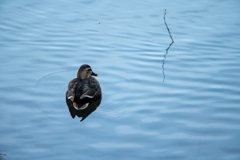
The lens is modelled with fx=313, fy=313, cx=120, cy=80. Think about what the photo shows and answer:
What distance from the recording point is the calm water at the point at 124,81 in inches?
207

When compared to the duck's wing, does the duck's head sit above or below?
above

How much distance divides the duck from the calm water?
0.60ft

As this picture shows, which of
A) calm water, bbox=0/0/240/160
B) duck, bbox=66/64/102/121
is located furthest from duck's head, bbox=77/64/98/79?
calm water, bbox=0/0/240/160

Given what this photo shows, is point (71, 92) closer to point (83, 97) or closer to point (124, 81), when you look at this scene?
point (83, 97)

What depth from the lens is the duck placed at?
6.57 meters

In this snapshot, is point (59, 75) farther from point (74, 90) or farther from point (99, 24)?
point (99, 24)

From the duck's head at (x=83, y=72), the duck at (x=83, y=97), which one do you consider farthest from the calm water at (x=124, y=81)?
the duck's head at (x=83, y=72)

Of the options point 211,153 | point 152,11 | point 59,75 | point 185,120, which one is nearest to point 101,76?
point 59,75

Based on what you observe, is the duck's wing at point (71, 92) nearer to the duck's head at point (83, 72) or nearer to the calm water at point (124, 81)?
the calm water at point (124, 81)

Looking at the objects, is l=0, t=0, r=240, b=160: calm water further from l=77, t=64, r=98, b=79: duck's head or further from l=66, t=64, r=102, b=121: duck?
l=77, t=64, r=98, b=79: duck's head

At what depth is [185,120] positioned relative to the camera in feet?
20.1

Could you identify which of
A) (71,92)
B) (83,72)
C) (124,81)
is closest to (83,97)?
(71,92)

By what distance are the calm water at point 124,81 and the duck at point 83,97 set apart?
18cm

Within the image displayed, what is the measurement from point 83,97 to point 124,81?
1.50 meters
